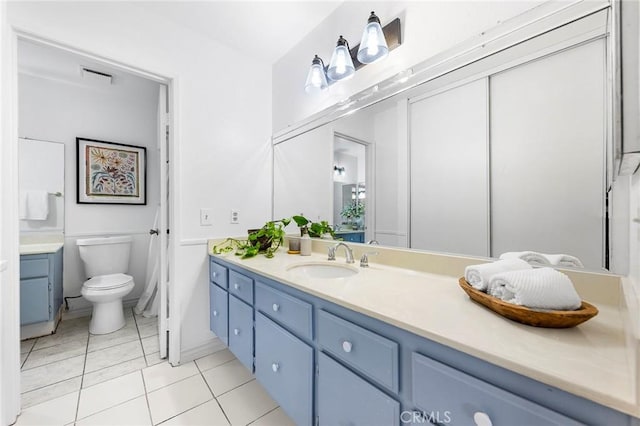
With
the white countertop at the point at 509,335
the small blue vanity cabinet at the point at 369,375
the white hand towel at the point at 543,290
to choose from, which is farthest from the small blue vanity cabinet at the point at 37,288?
the white hand towel at the point at 543,290

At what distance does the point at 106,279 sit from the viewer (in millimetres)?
2248

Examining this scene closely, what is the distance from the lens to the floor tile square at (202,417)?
1.26 m

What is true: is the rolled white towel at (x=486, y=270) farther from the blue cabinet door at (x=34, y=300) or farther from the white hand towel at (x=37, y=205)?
the white hand towel at (x=37, y=205)

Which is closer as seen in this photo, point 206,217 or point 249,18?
point 249,18

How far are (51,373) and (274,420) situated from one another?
1.53 metres

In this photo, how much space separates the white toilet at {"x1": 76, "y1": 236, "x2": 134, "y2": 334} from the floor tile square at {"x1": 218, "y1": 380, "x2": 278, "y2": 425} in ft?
4.72

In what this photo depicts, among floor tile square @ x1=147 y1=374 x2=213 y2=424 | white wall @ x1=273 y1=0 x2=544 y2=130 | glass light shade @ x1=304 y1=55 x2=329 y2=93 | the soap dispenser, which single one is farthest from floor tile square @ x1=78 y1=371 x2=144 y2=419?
glass light shade @ x1=304 y1=55 x2=329 y2=93

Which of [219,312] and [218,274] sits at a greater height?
[218,274]

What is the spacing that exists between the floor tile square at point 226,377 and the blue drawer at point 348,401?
0.89m

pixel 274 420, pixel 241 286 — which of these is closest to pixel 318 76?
pixel 241 286

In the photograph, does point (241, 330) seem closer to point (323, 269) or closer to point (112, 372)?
point (323, 269)

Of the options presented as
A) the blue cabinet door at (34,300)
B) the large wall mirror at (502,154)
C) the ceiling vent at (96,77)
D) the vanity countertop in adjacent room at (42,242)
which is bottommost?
the blue cabinet door at (34,300)

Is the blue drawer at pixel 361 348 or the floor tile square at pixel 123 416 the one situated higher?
the blue drawer at pixel 361 348

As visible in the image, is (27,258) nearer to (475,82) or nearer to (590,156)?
(475,82)
